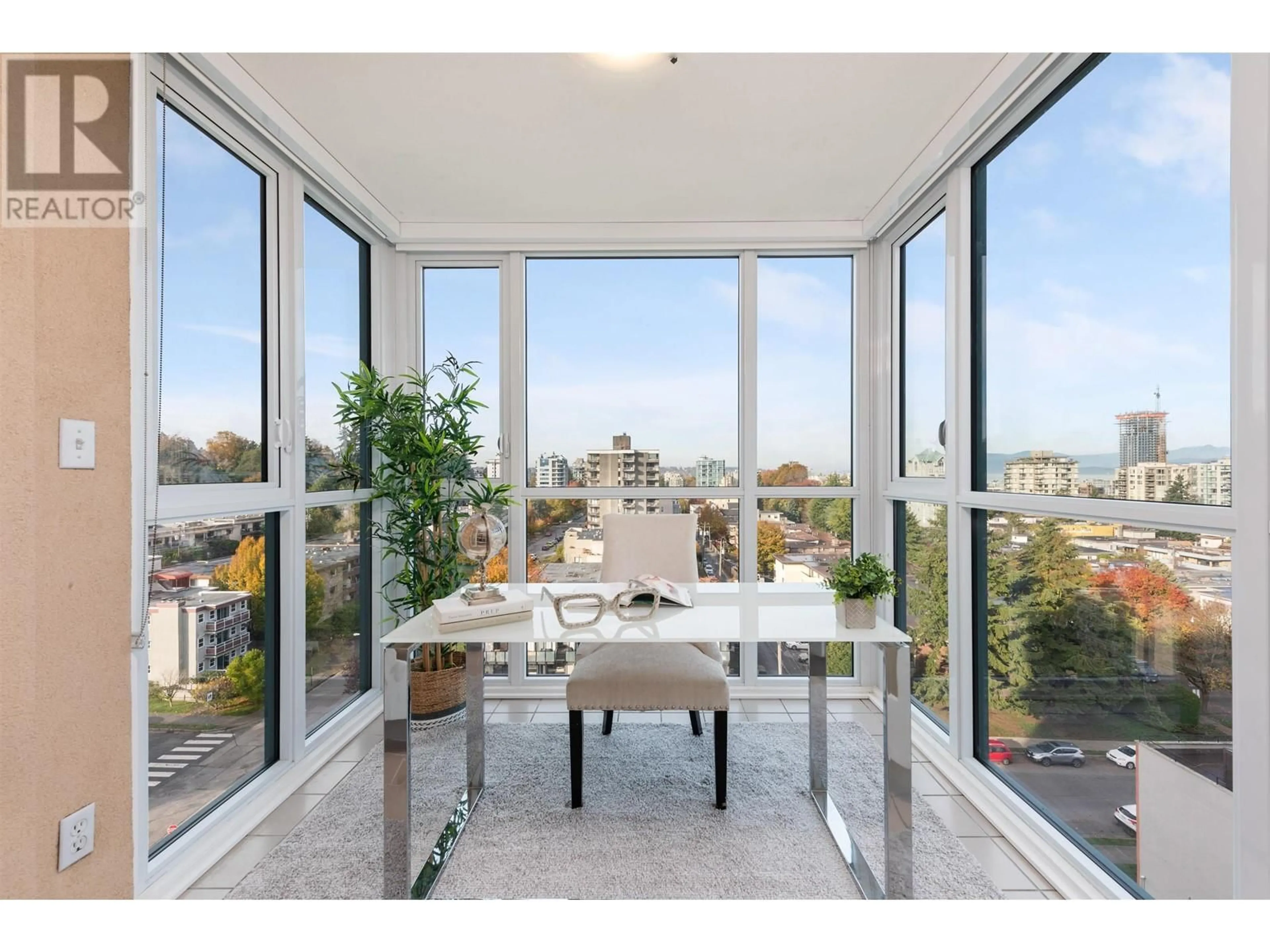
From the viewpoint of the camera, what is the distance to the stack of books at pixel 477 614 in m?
1.81

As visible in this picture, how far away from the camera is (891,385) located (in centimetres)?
333

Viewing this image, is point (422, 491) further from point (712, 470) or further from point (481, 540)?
point (712, 470)

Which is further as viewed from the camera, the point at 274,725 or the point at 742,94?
the point at 274,725

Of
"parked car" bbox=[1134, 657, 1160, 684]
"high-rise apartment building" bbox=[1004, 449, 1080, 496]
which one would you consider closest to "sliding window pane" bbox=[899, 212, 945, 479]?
"high-rise apartment building" bbox=[1004, 449, 1080, 496]

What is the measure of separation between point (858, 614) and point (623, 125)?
195cm

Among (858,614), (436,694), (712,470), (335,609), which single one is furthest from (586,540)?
(858,614)

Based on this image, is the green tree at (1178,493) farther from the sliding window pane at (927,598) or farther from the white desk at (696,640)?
the sliding window pane at (927,598)

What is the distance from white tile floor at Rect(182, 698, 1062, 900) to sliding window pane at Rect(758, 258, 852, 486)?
4.06 feet

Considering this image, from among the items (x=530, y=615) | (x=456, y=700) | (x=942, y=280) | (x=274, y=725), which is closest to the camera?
(x=530, y=615)

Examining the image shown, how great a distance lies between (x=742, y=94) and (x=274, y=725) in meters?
2.95

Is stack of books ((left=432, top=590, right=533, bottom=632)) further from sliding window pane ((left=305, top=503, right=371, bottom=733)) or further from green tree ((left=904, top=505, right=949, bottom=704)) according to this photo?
green tree ((left=904, top=505, right=949, bottom=704))

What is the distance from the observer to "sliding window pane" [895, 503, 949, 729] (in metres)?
2.73
